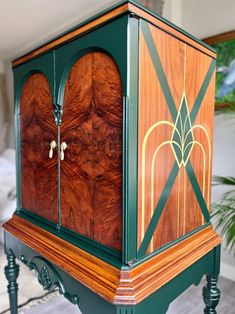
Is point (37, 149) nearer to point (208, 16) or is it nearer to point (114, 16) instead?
point (114, 16)

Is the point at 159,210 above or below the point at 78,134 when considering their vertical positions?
below

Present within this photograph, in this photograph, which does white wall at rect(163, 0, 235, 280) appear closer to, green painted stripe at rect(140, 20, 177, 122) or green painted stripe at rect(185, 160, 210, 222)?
green painted stripe at rect(185, 160, 210, 222)

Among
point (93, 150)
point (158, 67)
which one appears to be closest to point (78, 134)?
point (93, 150)

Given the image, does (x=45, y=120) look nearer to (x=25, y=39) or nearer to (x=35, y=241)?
(x=35, y=241)

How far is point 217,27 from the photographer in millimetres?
1834

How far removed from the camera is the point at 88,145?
0.82 metres

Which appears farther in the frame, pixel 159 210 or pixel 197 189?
pixel 197 189

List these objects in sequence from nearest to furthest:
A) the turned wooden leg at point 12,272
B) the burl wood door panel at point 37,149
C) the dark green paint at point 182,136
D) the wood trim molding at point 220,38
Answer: the dark green paint at point 182,136, the burl wood door panel at point 37,149, the turned wooden leg at point 12,272, the wood trim molding at point 220,38

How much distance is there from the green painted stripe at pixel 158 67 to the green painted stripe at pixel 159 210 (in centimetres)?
19

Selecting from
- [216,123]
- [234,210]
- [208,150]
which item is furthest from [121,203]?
[216,123]

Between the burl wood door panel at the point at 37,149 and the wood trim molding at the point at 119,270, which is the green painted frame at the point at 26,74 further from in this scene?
the wood trim molding at the point at 119,270

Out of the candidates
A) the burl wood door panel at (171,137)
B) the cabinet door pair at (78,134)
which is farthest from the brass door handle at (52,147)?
the burl wood door panel at (171,137)

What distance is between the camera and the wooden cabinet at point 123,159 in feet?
2.30

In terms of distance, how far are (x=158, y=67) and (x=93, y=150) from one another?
322 mm
